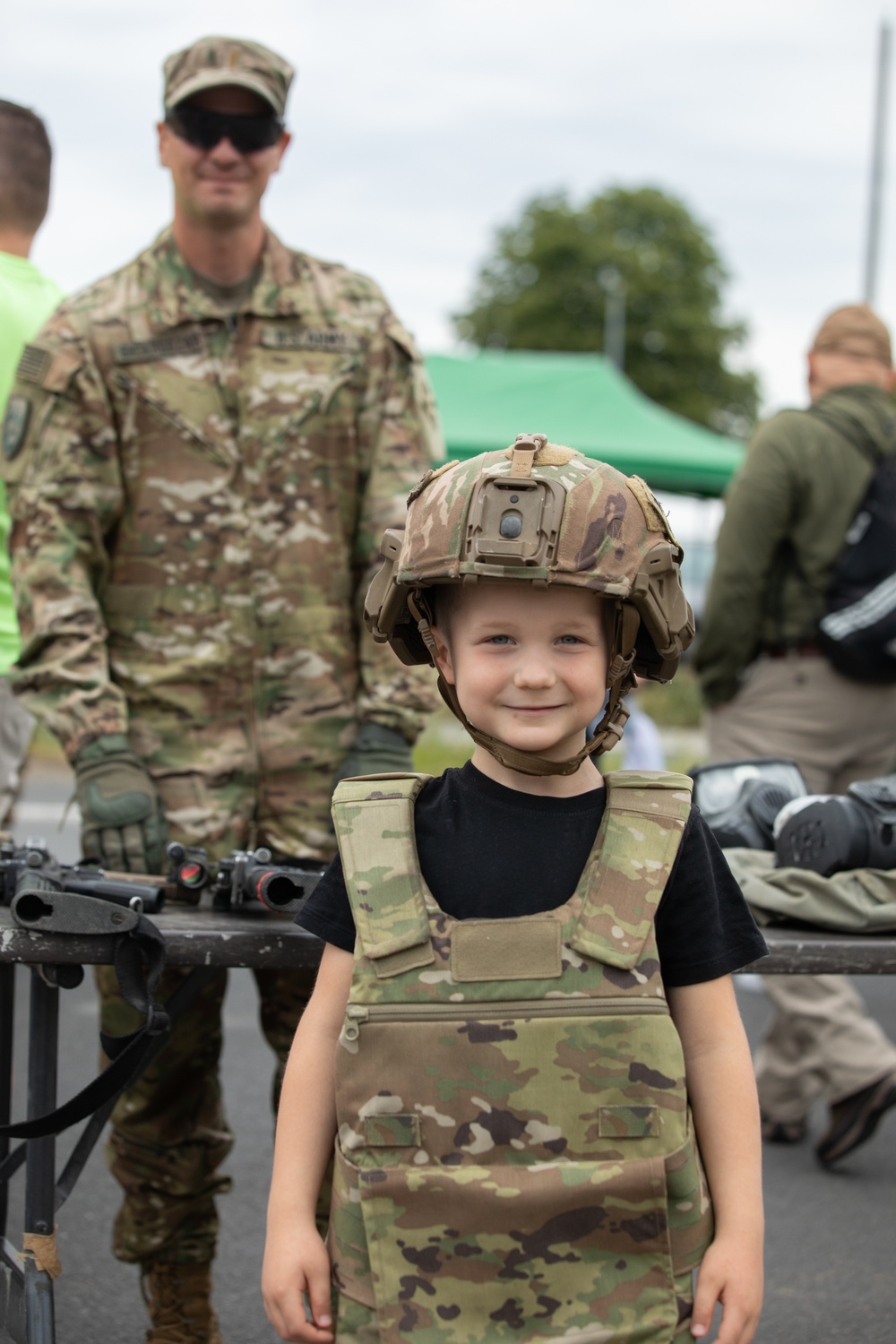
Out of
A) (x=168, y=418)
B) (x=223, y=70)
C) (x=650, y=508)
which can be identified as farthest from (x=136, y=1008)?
(x=223, y=70)

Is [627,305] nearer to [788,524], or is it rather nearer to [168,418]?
[788,524]

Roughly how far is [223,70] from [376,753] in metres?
1.43

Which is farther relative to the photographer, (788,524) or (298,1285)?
(788,524)

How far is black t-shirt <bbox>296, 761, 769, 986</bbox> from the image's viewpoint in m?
1.99

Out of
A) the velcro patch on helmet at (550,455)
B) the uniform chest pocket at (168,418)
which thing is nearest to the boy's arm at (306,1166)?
the velcro patch on helmet at (550,455)

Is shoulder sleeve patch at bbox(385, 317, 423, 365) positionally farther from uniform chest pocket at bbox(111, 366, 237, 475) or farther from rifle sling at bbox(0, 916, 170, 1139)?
rifle sling at bbox(0, 916, 170, 1139)

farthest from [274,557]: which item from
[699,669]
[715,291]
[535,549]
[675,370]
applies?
[715,291]

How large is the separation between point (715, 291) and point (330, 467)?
47497mm

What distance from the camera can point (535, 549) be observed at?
75.5 inches

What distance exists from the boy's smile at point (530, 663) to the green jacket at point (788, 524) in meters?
2.86

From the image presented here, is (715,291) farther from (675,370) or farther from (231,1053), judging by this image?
(231,1053)

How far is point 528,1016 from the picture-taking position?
1915mm

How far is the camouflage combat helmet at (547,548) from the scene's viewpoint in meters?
1.94

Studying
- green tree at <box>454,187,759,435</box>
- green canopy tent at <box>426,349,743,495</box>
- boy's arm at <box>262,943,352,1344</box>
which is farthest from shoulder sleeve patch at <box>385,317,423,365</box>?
green tree at <box>454,187,759,435</box>
